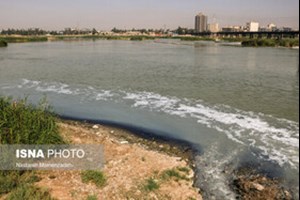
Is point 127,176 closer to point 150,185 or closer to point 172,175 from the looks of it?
point 150,185

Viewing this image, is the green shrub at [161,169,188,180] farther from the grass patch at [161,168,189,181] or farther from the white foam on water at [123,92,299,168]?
the white foam on water at [123,92,299,168]

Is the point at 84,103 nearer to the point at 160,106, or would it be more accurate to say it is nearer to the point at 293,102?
the point at 160,106

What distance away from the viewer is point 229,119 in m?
19.7

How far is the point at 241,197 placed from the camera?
10.6 metres

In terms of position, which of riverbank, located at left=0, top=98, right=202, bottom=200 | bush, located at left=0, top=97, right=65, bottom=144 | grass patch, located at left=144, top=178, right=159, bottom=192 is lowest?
grass patch, located at left=144, top=178, right=159, bottom=192

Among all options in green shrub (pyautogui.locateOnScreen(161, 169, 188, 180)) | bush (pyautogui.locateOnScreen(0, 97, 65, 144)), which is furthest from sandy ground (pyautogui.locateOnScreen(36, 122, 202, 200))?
bush (pyautogui.locateOnScreen(0, 97, 65, 144))

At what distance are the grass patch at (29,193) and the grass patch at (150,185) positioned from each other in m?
3.07

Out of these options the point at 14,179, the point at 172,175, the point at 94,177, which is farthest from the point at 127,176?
the point at 14,179

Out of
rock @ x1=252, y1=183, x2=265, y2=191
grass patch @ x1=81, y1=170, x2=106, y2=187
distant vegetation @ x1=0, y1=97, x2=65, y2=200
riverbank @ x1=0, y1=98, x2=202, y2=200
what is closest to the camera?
distant vegetation @ x1=0, y1=97, x2=65, y2=200

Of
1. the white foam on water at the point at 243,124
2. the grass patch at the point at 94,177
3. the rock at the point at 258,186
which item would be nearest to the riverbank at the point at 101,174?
the grass patch at the point at 94,177

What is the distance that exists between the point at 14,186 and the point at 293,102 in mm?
20614

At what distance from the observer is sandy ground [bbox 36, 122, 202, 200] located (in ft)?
33.3

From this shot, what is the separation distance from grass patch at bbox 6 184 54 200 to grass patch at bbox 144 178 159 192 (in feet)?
10.1

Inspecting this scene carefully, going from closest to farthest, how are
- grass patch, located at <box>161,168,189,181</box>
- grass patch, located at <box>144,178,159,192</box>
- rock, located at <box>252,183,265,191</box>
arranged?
grass patch, located at <box>144,178,159,192</box> → rock, located at <box>252,183,265,191</box> → grass patch, located at <box>161,168,189,181</box>
